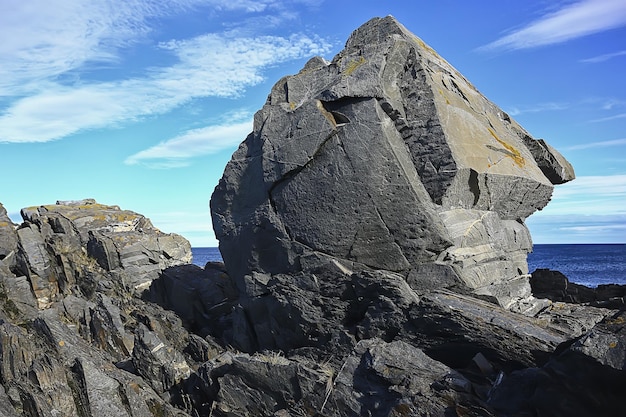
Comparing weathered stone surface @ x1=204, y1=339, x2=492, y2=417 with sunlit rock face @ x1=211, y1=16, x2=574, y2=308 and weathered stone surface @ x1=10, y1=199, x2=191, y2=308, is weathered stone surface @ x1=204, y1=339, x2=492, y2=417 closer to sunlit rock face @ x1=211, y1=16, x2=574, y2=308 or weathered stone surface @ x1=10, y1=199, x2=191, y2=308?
sunlit rock face @ x1=211, y1=16, x2=574, y2=308

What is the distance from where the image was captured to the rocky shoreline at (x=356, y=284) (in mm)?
8969

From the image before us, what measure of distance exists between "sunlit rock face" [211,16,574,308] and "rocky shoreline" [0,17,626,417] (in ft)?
0.14

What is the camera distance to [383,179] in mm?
11453

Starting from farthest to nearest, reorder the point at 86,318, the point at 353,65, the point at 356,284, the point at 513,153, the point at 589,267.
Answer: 1. the point at 589,267
2. the point at 86,318
3. the point at 513,153
4. the point at 353,65
5. the point at 356,284

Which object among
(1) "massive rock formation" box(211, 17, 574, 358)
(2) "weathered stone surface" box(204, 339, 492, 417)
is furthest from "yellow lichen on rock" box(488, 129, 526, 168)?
(2) "weathered stone surface" box(204, 339, 492, 417)

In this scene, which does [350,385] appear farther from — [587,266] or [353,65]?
[587,266]

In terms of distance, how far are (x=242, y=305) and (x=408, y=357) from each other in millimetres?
5719

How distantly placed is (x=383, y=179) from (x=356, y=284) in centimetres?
226

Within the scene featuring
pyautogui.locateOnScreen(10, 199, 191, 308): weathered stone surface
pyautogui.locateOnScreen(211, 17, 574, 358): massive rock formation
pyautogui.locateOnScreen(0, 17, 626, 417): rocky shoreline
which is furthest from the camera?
pyautogui.locateOnScreen(10, 199, 191, 308): weathered stone surface

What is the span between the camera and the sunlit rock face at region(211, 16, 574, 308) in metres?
11.4

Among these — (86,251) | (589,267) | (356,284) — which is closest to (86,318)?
(86,251)

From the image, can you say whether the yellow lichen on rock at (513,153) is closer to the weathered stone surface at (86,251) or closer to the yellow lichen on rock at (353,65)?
the yellow lichen on rock at (353,65)

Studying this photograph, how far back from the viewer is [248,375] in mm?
10391

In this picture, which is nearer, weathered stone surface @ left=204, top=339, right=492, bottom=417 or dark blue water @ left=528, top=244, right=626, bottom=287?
weathered stone surface @ left=204, top=339, right=492, bottom=417
